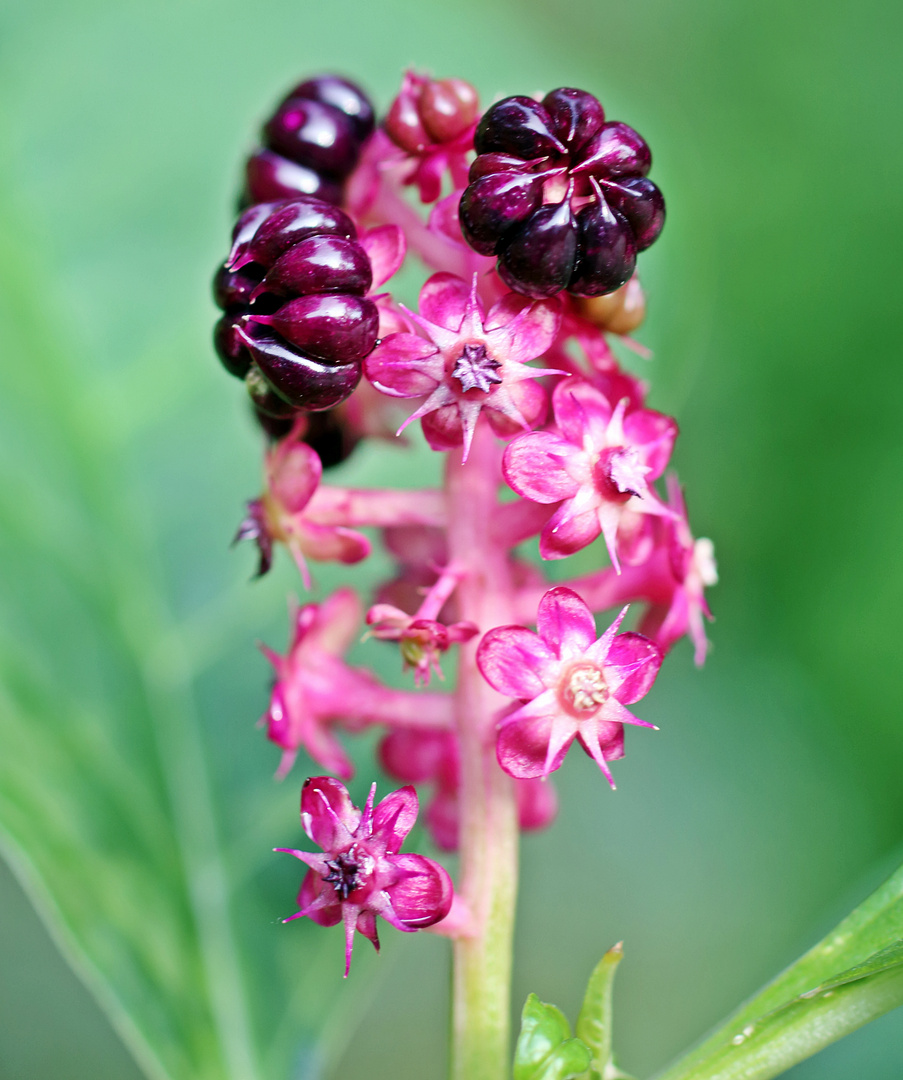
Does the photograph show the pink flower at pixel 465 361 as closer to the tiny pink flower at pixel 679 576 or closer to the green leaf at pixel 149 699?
the tiny pink flower at pixel 679 576

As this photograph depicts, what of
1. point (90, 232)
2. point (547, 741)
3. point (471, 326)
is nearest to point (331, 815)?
point (547, 741)

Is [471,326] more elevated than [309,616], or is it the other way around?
[471,326]

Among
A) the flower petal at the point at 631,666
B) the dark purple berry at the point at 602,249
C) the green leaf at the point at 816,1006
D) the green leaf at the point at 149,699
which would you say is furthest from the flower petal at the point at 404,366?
the green leaf at the point at 149,699

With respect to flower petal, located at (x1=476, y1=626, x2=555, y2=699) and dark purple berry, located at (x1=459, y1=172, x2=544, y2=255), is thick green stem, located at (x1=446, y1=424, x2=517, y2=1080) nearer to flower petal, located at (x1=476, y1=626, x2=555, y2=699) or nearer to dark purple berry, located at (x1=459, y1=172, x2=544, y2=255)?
flower petal, located at (x1=476, y1=626, x2=555, y2=699)

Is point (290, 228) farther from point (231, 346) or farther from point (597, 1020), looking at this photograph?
point (597, 1020)

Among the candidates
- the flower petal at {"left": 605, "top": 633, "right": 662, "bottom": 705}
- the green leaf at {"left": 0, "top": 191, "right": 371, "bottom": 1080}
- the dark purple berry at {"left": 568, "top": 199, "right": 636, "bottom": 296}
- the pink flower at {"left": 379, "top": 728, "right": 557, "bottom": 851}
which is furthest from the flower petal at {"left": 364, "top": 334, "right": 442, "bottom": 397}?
the green leaf at {"left": 0, "top": 191, "right": 371, "bottom": 1080}

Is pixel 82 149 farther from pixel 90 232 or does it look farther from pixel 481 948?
pixel 481 948
